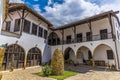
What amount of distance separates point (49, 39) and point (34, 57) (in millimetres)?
6167

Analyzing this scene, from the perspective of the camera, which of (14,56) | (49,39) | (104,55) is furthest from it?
(49,39)

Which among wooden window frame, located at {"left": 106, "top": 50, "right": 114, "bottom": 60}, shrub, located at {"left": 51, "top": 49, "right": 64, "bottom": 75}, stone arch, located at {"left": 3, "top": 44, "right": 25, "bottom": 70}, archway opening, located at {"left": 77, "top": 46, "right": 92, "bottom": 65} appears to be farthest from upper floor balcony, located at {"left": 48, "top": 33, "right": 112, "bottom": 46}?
stone arch, located at {"left": 3, "top": 44, "right": 25, "bottom": 70}

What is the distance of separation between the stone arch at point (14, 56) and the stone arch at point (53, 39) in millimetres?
8358

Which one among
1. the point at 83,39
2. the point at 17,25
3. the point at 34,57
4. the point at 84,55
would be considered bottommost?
the point at 34,57

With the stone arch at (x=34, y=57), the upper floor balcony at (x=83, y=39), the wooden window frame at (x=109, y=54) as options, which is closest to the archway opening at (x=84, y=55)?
the upper floor balcony at (x=83, y=39)

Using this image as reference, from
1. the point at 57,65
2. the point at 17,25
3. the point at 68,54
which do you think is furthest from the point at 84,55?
the point at 17,25

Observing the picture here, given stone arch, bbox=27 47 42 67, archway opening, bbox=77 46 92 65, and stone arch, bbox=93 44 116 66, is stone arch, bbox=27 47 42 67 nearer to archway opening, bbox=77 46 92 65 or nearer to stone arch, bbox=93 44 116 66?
archway opening, bbox=77 46 92 65

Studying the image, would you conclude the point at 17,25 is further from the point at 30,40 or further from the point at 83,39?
the point at 83,39

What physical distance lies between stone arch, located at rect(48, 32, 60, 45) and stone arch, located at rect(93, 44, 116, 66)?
768 cm

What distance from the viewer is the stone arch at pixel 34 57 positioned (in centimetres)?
1552

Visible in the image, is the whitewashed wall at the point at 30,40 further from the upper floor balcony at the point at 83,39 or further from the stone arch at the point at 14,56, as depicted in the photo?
the upper floor balcony at the point at 83,39

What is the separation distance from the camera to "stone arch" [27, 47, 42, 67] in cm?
1552

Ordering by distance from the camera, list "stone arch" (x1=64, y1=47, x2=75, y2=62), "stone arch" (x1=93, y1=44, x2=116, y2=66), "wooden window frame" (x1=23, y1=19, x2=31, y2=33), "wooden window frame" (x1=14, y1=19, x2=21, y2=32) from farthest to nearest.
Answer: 1. "stone arch" (x1=64, y1=47, x2=75, y2=62)
2. "stone arch" (x1=93, y1=44, x2=116, y2=66)
3. "wooden window frame" (x1=23, y1=19, x2=31, y2=33)
4. "wooden window frame" (x1=14, y1=19, x2=21, y2=32)

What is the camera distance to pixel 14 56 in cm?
1316
